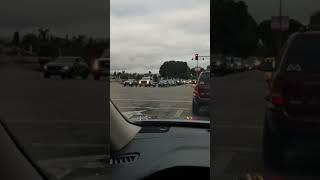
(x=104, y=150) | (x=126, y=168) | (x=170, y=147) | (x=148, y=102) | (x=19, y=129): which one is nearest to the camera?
(x=19, y=129)

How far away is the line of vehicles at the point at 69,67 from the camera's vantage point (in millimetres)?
1222

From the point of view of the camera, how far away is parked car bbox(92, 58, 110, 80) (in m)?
1.38

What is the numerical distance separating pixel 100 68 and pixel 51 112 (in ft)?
0.73

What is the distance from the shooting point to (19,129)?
1206mm

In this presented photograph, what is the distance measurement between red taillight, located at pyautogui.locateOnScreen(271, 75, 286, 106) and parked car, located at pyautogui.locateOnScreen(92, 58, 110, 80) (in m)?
0.48

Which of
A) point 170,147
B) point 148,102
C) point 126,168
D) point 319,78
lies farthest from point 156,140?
point 148,102

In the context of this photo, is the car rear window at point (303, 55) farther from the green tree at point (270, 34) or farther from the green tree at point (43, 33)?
the green tree at point (43, 33)

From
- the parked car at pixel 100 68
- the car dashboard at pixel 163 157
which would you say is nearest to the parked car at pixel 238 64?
the parked car at pixel 100 68

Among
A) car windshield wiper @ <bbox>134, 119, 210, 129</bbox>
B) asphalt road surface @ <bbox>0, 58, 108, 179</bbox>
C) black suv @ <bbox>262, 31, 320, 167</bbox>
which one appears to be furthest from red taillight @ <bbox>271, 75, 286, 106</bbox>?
car windshield wiper @ <bbox>134, 119, 210, 129</bbox>

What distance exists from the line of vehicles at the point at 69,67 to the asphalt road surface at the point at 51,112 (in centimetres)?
2

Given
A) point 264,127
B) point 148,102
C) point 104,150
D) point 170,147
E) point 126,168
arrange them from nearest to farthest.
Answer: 1. point 264,127
2. point 104,150
3. point 126,168
4. point 170,147
5. point 148,102

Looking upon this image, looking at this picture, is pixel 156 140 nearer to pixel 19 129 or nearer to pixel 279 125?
pixel 279 125

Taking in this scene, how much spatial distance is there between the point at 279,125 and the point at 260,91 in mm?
108

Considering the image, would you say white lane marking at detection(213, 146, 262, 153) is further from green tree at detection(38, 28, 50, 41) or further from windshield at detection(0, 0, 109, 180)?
green tree at detection(38, 28, 50, 41)
